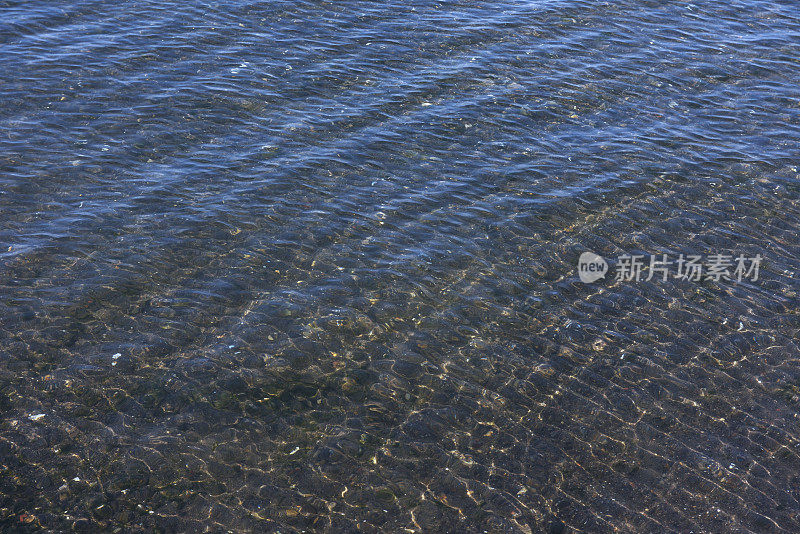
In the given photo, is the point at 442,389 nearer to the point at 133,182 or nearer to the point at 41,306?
the point at 41,306

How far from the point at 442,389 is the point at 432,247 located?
5715 mm

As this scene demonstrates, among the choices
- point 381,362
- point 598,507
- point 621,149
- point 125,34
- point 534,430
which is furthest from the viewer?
point 125,34

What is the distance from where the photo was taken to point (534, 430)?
52.3 feet

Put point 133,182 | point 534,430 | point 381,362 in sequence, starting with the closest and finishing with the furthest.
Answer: point 534,430
point 381,362
point 133,182

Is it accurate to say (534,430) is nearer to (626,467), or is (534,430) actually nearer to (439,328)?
(626,467)

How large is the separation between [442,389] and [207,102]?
16570 millimetres

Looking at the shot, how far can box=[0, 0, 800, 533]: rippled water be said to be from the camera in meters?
14.6

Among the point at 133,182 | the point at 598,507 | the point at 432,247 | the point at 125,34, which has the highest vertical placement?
the point at 125,34

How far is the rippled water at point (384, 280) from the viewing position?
14.6 m

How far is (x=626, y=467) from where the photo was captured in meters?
15.3

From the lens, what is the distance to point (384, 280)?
1989 centimetres

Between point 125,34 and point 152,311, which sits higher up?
point 125,34

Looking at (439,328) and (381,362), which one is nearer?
(381,362)

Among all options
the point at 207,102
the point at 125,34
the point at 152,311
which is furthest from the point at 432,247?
the point at 125,34
